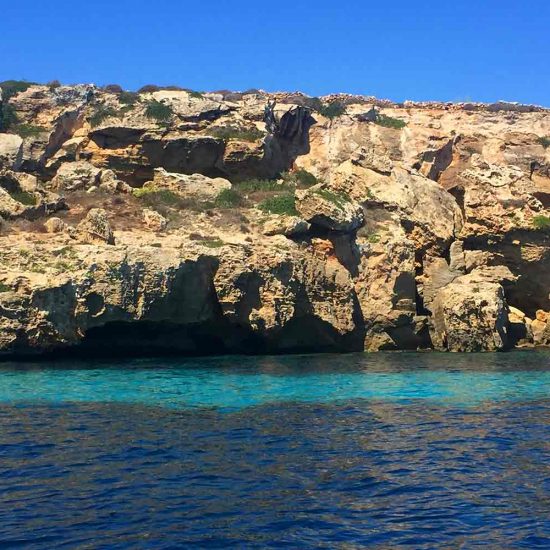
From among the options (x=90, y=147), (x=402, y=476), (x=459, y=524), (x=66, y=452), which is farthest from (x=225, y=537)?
(x=90, y=147)

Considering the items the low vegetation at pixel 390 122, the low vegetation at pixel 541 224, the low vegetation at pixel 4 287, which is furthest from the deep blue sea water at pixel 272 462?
the low vegetation at pixel 390 122

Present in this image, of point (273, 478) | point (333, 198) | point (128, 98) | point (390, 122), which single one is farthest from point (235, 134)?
point (273, 478)

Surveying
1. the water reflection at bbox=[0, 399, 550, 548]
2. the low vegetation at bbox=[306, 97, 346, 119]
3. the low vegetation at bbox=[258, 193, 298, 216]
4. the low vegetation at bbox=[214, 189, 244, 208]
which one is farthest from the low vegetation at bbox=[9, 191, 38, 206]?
the low vegetation at bbox=[306, 97, 346, 119]

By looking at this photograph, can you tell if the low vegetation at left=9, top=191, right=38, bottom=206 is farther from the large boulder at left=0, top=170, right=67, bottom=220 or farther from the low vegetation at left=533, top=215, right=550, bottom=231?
the low vegetation at left=533, top=215, right=550, bottom=231

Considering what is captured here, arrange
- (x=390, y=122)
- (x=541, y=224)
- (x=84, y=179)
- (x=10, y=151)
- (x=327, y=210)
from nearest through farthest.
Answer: (x=327, y=210) → (x=541, y=224) → (x=84, y=179) → (x=10, y=151) → (x=390, y=122)

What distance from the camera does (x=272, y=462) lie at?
13.3m

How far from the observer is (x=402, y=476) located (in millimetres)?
12414

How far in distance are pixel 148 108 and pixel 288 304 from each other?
18975mm

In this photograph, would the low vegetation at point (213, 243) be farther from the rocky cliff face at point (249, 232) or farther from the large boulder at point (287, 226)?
the large boulder at point (287, 226)

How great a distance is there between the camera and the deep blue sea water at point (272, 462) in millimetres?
9766

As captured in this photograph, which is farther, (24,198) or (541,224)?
(541,224)

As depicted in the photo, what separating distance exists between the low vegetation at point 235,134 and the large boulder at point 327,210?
10.1 meters

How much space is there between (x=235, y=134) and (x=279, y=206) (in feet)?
31.7

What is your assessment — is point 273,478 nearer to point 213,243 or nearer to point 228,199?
point 213,243
